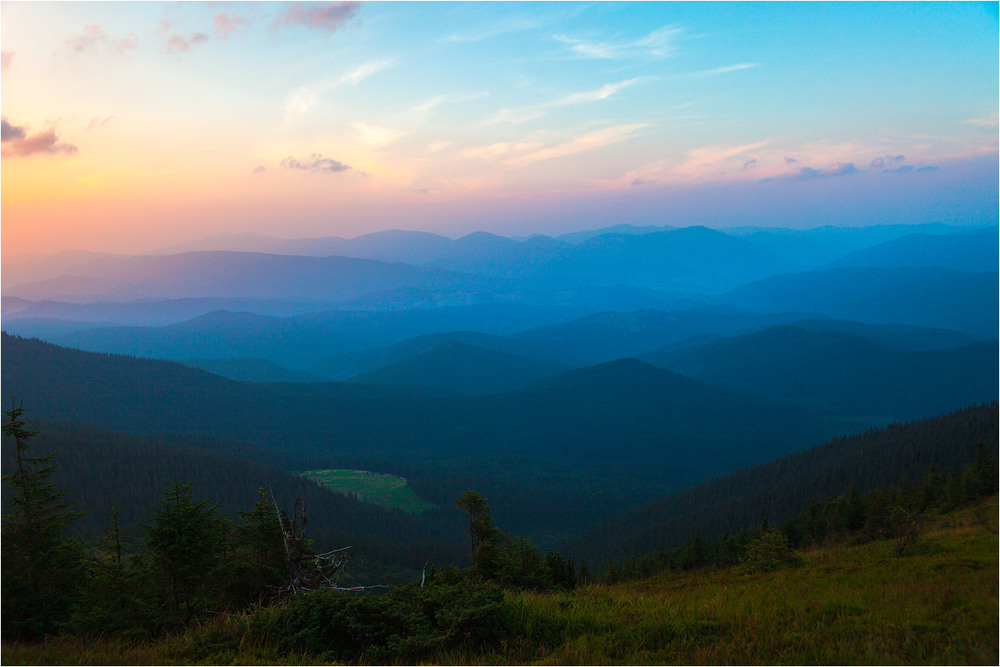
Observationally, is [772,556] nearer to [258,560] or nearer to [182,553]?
[258,560]

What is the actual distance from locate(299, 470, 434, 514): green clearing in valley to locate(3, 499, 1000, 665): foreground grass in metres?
140

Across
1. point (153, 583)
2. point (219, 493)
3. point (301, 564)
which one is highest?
point (153, 583)

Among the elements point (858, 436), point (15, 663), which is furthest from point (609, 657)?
point (858, 436)

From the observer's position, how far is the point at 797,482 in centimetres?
9731

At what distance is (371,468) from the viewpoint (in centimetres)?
18338

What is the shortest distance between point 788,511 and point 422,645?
309ft

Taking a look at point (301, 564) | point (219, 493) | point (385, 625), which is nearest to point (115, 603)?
point (301, 564)

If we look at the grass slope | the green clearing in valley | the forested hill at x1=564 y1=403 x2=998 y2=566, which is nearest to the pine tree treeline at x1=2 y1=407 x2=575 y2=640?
the grass slope

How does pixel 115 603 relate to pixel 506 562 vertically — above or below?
above

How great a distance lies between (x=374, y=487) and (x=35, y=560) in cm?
15553

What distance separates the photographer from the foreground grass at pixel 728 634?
9.43 meters

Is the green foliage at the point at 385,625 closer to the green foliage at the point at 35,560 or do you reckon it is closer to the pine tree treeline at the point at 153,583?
the pine tree treeline at the point at 153,583

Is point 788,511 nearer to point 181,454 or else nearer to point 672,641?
point 672,641

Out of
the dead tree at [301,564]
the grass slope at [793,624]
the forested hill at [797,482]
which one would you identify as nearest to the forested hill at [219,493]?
the forested hill at [797,482]
